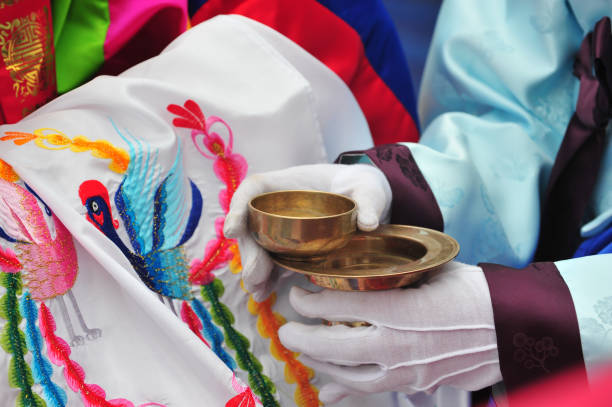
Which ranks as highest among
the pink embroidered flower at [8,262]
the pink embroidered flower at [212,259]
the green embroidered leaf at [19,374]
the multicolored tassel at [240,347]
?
the pink embroidered flower at [8,262]

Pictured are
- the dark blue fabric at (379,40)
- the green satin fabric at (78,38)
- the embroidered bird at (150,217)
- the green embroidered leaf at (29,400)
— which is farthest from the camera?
the dark blue fabric at (379,40)

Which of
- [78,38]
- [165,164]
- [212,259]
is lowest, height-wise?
[212,259]

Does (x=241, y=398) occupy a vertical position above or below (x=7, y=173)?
below

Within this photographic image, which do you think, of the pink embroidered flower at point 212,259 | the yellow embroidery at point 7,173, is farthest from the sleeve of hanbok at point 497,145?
the yellow embroidery at point 7,173

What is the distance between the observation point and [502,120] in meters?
0.97

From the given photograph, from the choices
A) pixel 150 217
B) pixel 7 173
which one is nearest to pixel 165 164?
pixel 150 217

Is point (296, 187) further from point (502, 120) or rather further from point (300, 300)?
point (502, 120)

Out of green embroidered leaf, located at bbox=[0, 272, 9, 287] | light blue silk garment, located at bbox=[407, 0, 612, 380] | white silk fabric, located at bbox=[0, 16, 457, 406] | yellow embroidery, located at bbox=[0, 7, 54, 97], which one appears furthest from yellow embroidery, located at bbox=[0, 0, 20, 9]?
light blue silk garment, located at bbox=[407, 0, 612, 380]

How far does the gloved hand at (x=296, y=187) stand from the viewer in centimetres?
65

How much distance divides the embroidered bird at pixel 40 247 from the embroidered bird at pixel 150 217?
41 millimetres

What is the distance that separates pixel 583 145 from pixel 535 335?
351 millimetres

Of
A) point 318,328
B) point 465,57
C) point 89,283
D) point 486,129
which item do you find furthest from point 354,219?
point 465,57

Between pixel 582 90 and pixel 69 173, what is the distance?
73 centimetres

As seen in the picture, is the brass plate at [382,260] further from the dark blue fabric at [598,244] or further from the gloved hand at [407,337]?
the dark blue fabric at [598,244]
